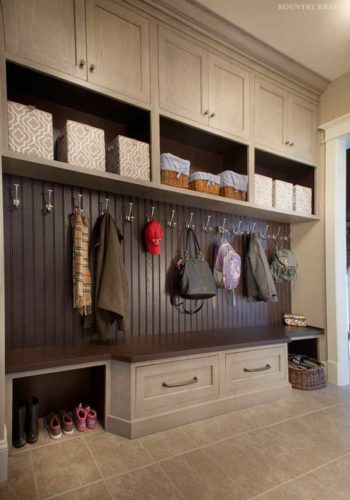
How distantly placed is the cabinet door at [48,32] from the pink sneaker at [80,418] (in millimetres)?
1969

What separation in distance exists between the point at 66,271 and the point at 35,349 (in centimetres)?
51

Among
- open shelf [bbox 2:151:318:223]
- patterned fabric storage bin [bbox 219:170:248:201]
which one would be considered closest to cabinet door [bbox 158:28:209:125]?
patterned fabric storage bin [bbox 219:170:248:201]

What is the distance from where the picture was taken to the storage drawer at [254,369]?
6.55 feet

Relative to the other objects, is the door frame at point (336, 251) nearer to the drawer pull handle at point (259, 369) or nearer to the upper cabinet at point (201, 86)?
the drawer pull handle at point (259, 369)

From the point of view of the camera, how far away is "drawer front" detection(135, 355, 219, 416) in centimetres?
169

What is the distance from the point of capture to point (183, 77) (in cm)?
196

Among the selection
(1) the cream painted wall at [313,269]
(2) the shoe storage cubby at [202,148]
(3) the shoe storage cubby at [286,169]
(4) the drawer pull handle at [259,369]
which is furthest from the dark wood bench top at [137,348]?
(3) the shoe storage cubby at [286,169]

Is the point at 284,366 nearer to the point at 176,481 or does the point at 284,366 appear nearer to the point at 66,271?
the point at 176,481

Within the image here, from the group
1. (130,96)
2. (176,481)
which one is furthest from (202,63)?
(176,481)

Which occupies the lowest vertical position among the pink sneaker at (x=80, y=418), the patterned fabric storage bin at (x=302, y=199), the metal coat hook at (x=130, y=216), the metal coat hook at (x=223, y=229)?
the pink sneaker at (x=80, y=418)

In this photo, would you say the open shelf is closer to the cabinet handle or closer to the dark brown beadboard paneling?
the dark brown beadboard paneling

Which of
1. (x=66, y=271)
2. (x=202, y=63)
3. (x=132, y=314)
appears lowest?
(x=132, y=314)

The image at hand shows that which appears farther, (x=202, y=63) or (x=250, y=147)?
(x=250, y=147)

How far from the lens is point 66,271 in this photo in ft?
6.27
